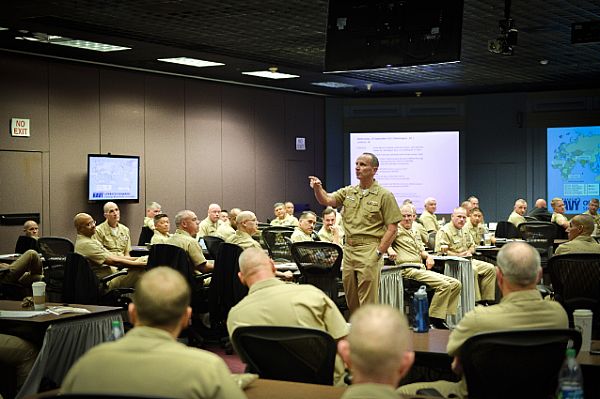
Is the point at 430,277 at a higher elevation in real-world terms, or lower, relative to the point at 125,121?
lower

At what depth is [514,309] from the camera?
3557 mm

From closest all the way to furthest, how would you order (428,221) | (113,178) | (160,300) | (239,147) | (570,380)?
(160,300), (570,380), (428,221), (113,178), (239,147)

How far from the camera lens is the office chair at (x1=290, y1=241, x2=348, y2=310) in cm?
824

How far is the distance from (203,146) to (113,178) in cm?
227

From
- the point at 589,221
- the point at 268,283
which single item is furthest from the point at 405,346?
the point at 589,221

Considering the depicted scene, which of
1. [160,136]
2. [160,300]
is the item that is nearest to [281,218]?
[160,136]

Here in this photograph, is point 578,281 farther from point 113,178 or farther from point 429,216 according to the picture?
point 113,178

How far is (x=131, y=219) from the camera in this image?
1391cm

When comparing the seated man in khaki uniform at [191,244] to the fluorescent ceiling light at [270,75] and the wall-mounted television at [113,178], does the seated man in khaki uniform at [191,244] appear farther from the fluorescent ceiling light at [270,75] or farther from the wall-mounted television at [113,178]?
the fluorescent ceiling light at [270,75]

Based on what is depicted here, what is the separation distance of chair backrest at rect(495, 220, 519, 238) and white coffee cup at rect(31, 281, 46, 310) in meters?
9.49

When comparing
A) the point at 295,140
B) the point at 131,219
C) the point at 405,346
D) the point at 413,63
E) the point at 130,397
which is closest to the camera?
the point at 130,397

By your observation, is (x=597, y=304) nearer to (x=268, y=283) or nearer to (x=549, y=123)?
(x=268, y=283)

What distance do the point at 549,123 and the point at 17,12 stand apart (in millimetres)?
11801

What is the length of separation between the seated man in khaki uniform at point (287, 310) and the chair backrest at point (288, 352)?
21 centimetres
